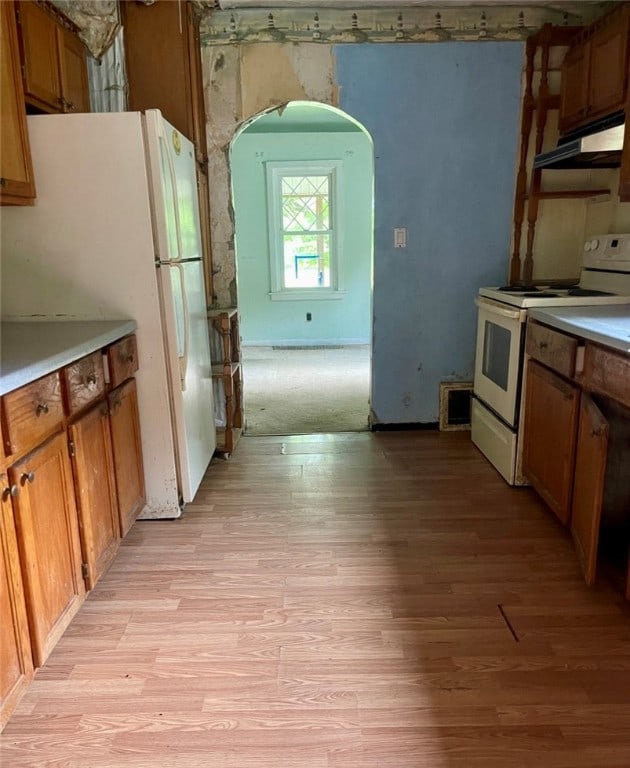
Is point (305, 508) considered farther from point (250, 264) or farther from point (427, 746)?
point (250, 264)

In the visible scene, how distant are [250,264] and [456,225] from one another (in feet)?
12.1

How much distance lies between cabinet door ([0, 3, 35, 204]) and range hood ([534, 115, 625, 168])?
7.50 feet

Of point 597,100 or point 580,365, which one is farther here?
point 597,100

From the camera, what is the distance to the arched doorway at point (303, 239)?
629cm

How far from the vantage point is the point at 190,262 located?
103 inches

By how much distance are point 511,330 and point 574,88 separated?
4.57 ft

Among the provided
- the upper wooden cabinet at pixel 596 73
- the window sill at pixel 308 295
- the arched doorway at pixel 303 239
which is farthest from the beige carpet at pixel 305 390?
the upper wooden cabinet at pixel 596 73

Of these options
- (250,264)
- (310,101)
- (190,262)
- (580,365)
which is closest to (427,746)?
(580,365)

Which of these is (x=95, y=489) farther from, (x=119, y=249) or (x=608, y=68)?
(x=608, y=68)

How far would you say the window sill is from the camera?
6777 mm

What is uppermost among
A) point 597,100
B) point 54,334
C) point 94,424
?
point 597,100

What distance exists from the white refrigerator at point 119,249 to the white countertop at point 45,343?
107 mm

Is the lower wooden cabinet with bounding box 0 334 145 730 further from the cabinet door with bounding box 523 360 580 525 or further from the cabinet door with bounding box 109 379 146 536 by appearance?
the cabinet door with bounding box 523 360 580 525

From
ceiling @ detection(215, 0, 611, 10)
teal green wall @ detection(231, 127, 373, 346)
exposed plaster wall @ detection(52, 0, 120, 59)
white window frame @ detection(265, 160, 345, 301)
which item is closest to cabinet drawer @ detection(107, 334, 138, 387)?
exposed plaster wall @ detection(52, 0, 120, 59)
